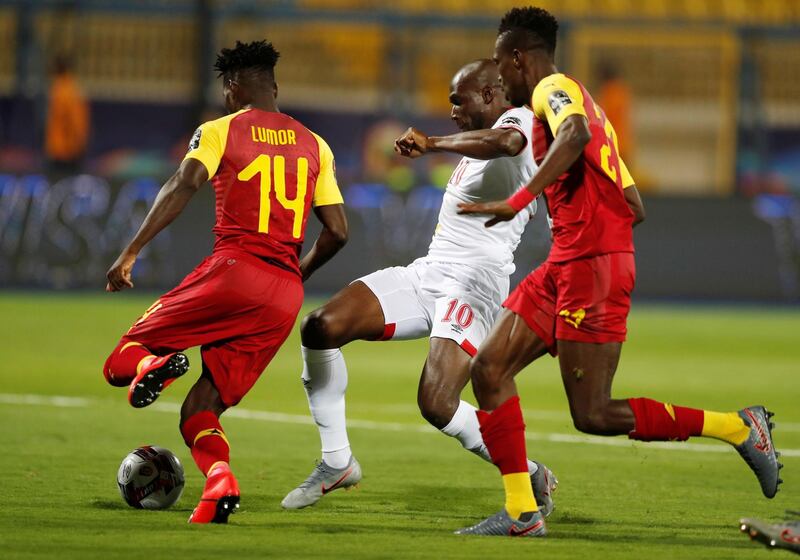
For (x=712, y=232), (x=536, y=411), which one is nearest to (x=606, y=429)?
(x=536, y=411)

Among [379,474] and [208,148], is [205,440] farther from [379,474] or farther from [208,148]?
[379,474]

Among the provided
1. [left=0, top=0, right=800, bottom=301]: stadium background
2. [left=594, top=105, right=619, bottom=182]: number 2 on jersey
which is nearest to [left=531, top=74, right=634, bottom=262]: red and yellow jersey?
[left=594, top=105, right=619, bottom=182]: number 2 on jersey

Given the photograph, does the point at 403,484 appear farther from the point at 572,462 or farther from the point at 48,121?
the point at 48,121

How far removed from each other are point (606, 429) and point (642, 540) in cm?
51

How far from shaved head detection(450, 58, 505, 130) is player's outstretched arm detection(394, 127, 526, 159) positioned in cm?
80

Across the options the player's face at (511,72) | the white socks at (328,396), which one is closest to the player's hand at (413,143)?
the player's face at (511,72)

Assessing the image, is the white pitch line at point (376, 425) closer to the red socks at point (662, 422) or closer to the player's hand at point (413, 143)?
the red socks at point (662, 422)

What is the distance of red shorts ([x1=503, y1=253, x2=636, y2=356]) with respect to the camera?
599 centimetres

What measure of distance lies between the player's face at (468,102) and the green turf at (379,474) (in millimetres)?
1994

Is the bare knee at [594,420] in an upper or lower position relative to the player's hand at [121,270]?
lower

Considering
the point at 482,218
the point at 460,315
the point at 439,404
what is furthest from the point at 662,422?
the point at 482,218

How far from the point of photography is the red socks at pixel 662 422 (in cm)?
605

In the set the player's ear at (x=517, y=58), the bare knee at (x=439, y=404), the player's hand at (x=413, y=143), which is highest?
the player's ear at (x=517, y=58)

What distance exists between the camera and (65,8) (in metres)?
23.3
